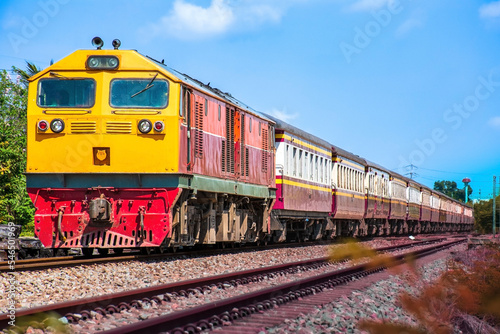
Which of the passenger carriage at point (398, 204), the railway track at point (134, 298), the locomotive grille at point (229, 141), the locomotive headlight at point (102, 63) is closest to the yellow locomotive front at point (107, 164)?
the locomotive headlight at point (102, 63)

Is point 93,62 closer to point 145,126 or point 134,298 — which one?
point 145,126

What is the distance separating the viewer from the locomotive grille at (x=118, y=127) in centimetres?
1200

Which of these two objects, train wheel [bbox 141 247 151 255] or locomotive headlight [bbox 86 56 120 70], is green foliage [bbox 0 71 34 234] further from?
locomotive headlight [bbox 86 56 120 70]

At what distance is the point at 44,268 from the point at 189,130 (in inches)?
159

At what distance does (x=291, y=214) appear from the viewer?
1975cm

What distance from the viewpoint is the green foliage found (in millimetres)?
30141

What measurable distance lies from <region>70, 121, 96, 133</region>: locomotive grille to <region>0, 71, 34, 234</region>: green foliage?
1902 cm

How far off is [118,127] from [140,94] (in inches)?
31.3

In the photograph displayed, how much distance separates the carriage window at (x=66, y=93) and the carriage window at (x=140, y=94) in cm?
45

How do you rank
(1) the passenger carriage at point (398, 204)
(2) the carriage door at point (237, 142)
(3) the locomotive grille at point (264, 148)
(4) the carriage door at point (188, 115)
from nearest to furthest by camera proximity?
(4) the carriage door at point (188, 115), (2) the carriage door at point (237, 142), (3) the locomotive grille at point (264, 148), (1) the passenger carriage at point (398, 204)

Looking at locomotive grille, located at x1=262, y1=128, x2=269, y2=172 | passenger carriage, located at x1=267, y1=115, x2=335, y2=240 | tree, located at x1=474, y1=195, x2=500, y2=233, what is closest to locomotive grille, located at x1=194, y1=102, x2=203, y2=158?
locomotive grille, located at x1=262, y1=128, x2=269, y2=172

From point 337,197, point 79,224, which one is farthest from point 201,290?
point 337,197

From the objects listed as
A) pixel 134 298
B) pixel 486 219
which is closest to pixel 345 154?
pixel 134 298

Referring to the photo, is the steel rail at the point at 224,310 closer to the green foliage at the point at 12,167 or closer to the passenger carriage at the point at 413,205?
the green foliage at the point at 12,167
